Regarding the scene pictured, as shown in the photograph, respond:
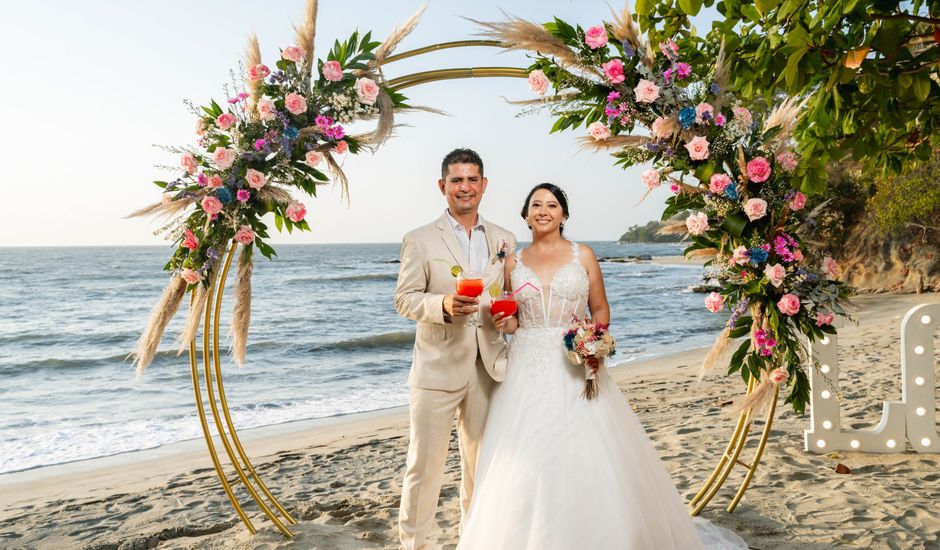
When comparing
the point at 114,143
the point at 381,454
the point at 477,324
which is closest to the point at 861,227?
the point at 381,454

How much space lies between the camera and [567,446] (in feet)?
11.5

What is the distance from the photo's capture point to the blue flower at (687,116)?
420 cm

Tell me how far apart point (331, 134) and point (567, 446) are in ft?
8.11

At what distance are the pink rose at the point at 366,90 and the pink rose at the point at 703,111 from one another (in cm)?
202

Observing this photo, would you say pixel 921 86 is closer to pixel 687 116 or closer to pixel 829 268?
pixel 687 116

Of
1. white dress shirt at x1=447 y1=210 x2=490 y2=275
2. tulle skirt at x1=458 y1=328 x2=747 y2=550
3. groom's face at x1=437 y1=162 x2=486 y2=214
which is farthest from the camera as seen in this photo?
white dress shirt at x1=447 y1=210 x2=490 y2=275

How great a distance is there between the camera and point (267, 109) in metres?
4.29

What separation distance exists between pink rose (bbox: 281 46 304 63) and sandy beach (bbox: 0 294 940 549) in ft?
10.4

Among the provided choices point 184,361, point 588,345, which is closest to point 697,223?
point 588,345

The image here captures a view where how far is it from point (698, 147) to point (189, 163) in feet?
10.5

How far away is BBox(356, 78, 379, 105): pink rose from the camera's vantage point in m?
4.34

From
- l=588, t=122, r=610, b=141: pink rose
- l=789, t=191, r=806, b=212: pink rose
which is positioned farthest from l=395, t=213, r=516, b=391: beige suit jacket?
l=789, t=191, r=806, b=212: pink rose

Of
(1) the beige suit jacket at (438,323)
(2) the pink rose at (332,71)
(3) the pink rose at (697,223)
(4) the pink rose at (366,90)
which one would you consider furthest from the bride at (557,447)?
(2) the pink rose at (332,71)

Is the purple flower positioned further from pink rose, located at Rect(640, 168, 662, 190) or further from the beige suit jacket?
the beige suit jacket
